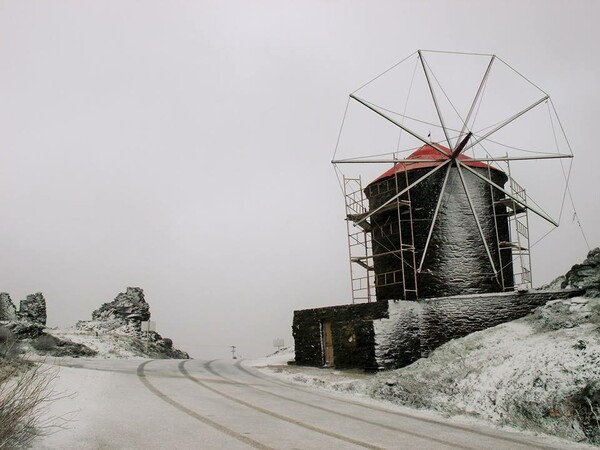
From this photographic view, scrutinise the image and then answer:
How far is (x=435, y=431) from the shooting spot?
456 inches

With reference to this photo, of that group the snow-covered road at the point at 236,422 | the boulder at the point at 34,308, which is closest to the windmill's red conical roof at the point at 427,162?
the snow-covered road at the point at 236,422

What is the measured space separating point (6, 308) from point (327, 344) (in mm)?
24167

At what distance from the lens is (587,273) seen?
2177cm

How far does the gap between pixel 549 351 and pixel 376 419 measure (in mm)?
5302

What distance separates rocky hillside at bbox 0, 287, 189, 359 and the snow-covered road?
503 inches

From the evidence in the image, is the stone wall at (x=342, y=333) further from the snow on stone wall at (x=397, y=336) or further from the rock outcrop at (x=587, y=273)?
the rock outcrop at (x=587, y=273)

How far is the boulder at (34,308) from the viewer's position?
39.7 m

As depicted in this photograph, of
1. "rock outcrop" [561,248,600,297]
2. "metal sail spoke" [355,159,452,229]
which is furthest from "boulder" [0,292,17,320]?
"rock outcrop" [561,248,600,297]

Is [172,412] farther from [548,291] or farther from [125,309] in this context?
[125,309]

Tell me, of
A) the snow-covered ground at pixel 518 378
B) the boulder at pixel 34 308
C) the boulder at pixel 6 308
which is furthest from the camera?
the boulder at pixel 34 308

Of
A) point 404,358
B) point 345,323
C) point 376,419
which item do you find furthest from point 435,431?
point 345,323

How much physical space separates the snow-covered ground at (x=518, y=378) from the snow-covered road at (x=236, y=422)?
954mm

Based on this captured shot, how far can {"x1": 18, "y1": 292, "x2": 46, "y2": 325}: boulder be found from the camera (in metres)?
39.7

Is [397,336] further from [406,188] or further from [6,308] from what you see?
[6,308]
